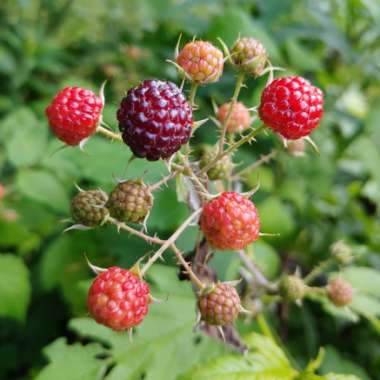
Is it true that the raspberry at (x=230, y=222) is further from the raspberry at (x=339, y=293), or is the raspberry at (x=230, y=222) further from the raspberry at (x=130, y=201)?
the raspberry at (x=339, y=293)

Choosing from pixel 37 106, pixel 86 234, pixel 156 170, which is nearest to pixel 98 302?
pixel 156 170

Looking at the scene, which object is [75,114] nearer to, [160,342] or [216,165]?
[216,165]

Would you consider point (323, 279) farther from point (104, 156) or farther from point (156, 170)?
point (104, 156)

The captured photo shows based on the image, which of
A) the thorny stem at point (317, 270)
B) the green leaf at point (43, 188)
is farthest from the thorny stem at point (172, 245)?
the green leaf at point (43, 188)

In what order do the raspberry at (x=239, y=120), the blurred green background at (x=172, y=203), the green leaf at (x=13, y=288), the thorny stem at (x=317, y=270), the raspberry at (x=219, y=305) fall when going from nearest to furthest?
the raspberry at (x=219, y=305) → the raspberry at (x=239, y=120) → the blurred green background at (x=172, y=203) → the thorny stem at (x=317, y=270) → the green leaf at (x=13, y=288)

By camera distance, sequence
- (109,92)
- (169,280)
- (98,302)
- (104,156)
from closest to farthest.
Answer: (98,302), (169,280), (104,156), (109,92)

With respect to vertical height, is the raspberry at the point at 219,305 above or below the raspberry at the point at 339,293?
above

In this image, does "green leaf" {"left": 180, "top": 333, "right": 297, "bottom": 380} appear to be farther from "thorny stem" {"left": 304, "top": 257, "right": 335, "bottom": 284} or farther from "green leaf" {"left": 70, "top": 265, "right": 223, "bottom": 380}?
"thorny stem" {"left": 304, "top": 257, "right": 335, "bottom": 284}
